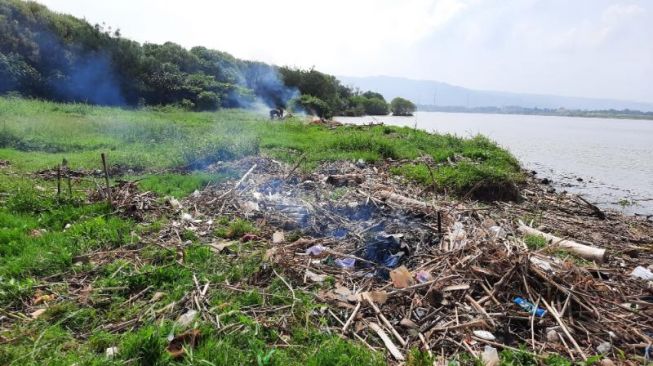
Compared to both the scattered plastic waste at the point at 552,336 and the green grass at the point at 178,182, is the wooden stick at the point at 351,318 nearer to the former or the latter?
the scattered plastic waste at the point at 552,336

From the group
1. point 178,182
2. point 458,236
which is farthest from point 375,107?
point 458,236

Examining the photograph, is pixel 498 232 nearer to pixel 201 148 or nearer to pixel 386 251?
pixel 386 251

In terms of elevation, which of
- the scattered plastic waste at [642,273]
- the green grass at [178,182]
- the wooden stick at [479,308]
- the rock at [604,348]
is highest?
the green grass at [178,182]

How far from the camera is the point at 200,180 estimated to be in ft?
25.7

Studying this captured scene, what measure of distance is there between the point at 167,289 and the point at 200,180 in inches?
170

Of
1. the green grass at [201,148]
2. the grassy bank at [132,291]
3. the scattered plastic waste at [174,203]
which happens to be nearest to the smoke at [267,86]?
the green grass at [201,148]

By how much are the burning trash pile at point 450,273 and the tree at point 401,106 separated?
53245mm

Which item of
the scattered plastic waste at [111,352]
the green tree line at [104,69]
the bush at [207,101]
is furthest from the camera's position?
the bush at [207,101]

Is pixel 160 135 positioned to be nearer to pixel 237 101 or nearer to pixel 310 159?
pixel 310 159

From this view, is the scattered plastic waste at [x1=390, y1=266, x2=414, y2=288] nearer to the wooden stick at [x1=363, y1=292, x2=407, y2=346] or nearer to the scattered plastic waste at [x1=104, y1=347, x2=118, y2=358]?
the wooden stick at [x1=363, y1=292, x2=407, y2=346]

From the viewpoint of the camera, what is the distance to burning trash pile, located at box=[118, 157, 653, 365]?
316 cm

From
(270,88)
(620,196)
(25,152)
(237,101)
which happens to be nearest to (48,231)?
(25,152)

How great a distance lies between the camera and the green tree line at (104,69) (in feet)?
77.3

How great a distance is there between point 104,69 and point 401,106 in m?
41.4
